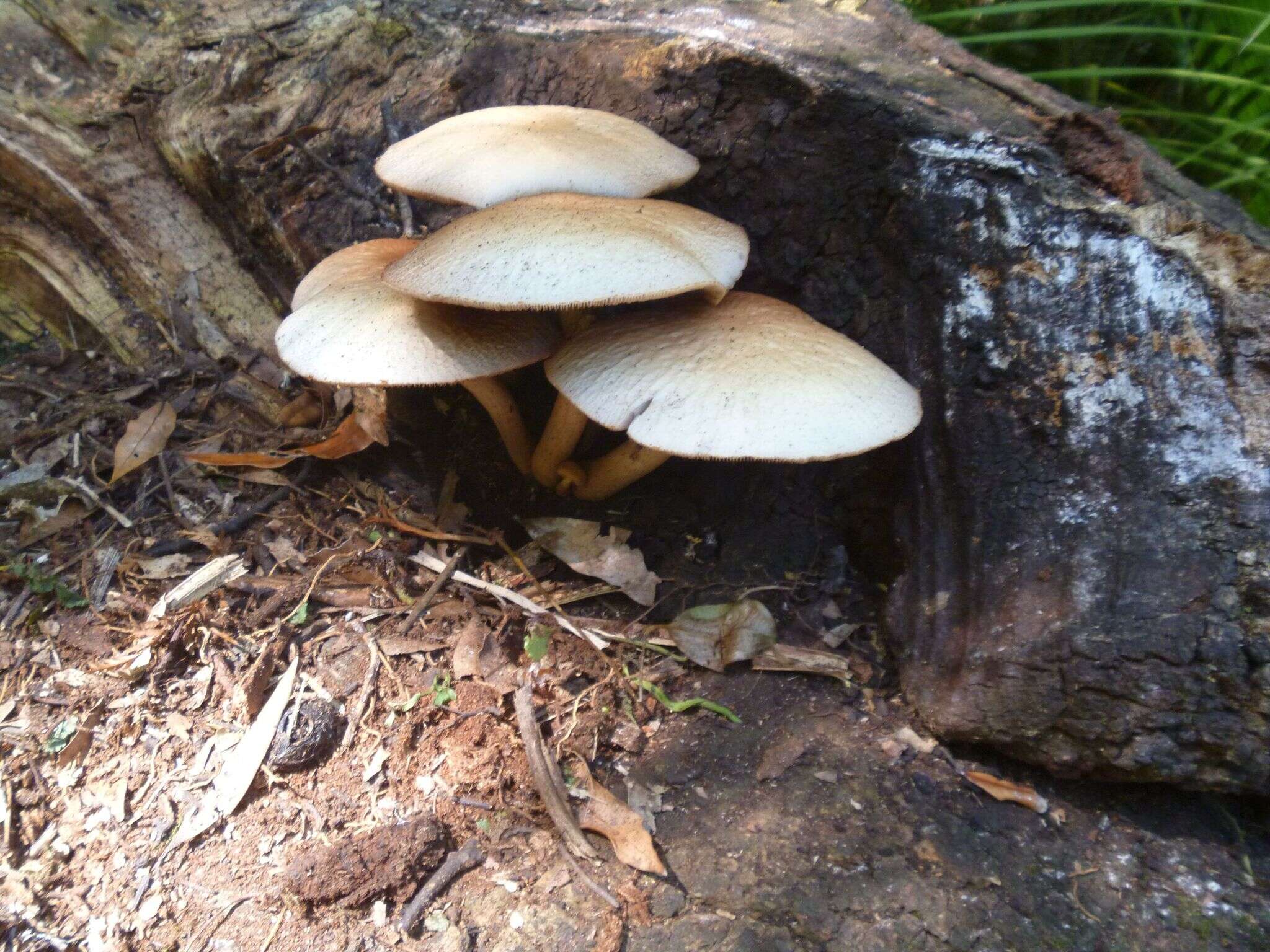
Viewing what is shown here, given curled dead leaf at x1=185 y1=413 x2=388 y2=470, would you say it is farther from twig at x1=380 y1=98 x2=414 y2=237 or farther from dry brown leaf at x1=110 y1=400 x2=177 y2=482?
twig at x1=380 y1=98 x2=414 y2=237

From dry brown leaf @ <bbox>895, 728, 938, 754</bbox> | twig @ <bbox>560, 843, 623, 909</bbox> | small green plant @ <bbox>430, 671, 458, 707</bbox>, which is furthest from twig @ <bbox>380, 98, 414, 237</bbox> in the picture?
dry brown leaf @ <bbox>895, 728, 938, 754</bbox>

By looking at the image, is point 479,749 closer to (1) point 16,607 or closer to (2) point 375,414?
(2) point 375,414

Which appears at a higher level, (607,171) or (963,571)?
(607,171)

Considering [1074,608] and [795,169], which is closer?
[1074,608]

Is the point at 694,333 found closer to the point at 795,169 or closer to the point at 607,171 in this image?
the point at 607,171

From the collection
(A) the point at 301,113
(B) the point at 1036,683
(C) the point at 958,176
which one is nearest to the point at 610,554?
(B) the point at 1036,683

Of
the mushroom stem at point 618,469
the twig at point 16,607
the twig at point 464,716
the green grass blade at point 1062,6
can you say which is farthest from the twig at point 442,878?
the green grass blade at point 1062,6
